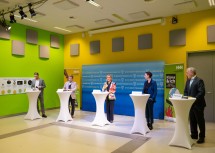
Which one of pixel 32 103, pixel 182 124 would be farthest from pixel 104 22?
pixel 182 124

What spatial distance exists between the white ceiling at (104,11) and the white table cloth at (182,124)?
2952mm

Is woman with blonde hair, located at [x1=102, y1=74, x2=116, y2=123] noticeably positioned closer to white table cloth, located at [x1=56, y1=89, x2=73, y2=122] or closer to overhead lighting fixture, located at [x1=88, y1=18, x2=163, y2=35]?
white table cloth, located at [x1=56, y1=89, x2=73, y2=122]

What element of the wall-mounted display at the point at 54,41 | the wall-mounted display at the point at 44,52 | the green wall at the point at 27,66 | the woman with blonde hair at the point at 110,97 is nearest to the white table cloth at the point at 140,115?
the woman with blonde hair at the point at 110,97

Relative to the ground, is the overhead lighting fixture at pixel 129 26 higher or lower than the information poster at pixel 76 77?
higher

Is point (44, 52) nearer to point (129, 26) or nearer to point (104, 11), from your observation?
point (104, 11)

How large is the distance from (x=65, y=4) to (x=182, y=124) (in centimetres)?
425

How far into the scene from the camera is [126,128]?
527 centimetres

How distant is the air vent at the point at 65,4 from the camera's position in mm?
5287

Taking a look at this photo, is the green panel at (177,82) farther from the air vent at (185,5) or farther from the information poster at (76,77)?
the information poster at (76,77)

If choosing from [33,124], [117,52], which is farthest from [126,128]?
[117,52]

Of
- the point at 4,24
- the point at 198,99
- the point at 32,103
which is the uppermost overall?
the point at 4,24

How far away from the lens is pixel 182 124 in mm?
3838

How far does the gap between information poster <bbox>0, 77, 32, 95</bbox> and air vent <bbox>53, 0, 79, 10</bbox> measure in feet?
10.5

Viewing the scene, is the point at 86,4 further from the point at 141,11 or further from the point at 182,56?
the point at 182,56
